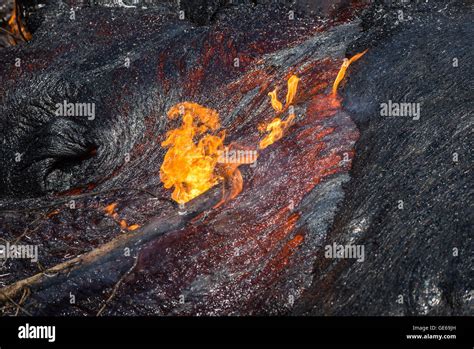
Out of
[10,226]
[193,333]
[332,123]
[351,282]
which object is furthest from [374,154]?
[10,226]

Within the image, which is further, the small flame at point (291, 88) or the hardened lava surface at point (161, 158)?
the small flame at point (291, 88)

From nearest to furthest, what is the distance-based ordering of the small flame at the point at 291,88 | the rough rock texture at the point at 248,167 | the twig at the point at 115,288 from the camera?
the rough rock texture at the point at 248,167 < the twig at the point at 115,288 < the small flame at the point at 291,88

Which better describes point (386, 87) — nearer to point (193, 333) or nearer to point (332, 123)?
point (332, 123)

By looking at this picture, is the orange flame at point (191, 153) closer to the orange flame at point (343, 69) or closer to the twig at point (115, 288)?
the twig at point (115, 288)

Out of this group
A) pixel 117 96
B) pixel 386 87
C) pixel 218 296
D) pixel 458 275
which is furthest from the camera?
pixel 117 96

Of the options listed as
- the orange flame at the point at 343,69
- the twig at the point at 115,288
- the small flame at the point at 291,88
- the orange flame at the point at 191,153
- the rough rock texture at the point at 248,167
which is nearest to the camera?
the rough rock texture at the point at 248,167

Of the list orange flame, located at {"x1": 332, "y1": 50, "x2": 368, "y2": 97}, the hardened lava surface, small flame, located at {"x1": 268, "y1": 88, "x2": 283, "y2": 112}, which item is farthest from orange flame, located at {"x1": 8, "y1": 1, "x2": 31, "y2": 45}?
orange flame, located at {"x1": 332, "y1": 50, "x2": 368, "y2": 97}

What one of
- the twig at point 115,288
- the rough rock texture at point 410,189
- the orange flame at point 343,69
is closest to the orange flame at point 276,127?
the orange flame at point 343,69

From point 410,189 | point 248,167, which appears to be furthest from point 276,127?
point 410,189

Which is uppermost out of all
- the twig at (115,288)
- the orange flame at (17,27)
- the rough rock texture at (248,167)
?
the orange flame at (17,27)
